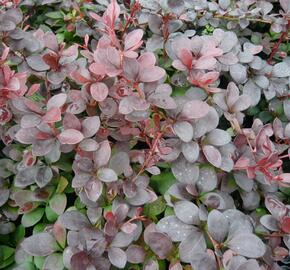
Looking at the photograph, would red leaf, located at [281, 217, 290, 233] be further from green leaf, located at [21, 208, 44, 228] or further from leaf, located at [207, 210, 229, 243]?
green leaf, located at [21, 208, 44, 228]

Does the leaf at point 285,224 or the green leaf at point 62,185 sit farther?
the green leaf at point 62,185

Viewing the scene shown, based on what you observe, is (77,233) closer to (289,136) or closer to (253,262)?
(253,262)

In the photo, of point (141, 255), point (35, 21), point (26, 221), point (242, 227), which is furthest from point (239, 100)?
point (35, 21)

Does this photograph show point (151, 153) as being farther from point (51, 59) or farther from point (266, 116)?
point (266, 116)

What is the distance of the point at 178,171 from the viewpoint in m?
1.06

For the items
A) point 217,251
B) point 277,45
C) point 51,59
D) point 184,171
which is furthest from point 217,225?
point 277,45

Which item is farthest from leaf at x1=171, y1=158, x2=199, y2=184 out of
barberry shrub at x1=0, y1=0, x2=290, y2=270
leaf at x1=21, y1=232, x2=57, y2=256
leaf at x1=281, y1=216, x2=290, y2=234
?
leaf at x1=21, y1=232, x2=57, y2=256

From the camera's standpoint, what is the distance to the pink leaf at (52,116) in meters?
0.99

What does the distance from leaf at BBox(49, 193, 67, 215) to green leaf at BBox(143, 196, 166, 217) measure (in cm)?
20

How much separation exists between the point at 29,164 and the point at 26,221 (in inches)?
5.8

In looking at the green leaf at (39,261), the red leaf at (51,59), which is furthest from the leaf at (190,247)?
the red leaf at (51,59)

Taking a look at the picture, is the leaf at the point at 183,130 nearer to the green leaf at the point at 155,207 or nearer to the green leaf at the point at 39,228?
the green leaf at the point at 155,207

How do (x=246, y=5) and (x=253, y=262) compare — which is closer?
(x=253, y=262)

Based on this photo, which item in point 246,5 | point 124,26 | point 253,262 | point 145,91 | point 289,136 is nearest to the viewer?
point 253,262
